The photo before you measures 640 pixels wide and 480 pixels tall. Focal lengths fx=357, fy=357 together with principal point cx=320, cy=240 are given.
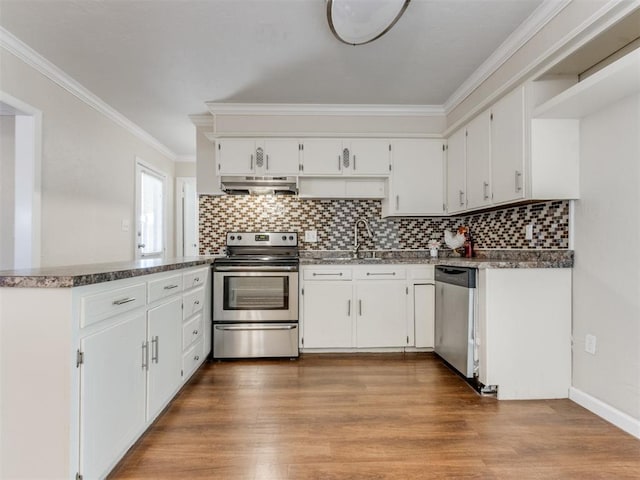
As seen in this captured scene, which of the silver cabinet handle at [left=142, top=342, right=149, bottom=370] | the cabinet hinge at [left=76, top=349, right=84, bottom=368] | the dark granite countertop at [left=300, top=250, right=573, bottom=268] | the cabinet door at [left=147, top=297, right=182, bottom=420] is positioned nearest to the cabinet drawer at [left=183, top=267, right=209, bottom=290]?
the cabinet door at [left=147, top=297, right=182, bottom=420]

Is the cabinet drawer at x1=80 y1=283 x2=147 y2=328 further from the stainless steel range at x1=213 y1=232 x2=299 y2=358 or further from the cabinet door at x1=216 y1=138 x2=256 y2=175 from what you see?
the cabinet door at x1=216 y1=138 x2=256 y2=175

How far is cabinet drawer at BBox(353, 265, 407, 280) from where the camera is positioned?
3324 mm

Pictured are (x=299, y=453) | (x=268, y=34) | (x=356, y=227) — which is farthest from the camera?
(x=356, y=227)

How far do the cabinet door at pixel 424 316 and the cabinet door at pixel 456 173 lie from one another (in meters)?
0.82

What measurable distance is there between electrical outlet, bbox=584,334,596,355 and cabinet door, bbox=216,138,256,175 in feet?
9.67

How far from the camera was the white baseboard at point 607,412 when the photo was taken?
74.2 inches

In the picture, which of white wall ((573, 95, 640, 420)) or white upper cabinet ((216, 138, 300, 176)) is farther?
white upper cabinet ((216, 138, 300, 176))

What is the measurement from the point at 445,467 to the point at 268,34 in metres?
2.67

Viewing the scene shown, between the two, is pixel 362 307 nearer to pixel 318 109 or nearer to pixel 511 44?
pixel 318 109

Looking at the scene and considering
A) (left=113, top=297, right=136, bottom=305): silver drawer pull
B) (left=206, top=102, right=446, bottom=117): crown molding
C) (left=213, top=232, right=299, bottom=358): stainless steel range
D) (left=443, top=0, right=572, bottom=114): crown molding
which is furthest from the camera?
(left=206, top=102, right=446, bottom=117): crown molding

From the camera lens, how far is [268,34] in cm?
237

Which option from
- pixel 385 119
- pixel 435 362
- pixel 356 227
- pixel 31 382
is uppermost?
pixel 385 119

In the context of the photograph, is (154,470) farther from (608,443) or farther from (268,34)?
(268,34)

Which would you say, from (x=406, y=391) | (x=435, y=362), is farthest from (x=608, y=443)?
(x=435, y=362)
